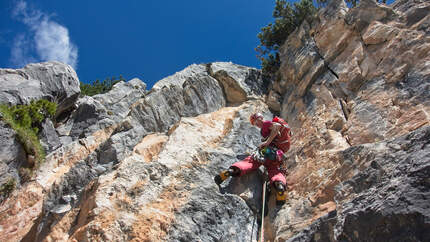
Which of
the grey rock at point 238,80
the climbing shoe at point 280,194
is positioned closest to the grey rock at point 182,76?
the grey rock at point 238,80

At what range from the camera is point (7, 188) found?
9828 mm

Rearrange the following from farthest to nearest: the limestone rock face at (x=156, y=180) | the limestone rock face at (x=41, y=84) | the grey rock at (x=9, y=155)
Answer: the limestone rock face at (x=41, y=84)
the grey rock at (x=9, y=155)
the limestone rock face at (x=156, y=180)

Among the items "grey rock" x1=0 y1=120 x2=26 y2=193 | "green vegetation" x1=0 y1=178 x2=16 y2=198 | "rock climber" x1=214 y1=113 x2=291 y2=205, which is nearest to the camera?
"rock climber" x1=214 y1=113 x2=291 y2=205

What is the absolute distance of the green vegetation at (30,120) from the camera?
11148 mm

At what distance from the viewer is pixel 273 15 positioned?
674 inches

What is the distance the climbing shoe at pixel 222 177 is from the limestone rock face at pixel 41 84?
11260 mm

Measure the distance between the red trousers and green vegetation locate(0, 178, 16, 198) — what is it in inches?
339

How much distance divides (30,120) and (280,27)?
1398 cm

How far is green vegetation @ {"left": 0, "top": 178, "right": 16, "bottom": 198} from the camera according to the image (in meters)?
9.72

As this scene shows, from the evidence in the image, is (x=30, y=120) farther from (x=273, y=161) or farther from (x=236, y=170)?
(x=273, y=161)

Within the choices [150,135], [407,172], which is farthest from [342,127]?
[150,135]

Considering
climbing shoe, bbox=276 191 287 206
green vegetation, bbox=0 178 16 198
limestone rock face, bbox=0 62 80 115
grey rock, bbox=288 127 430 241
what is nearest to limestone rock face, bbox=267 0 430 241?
grey rock, bbox=288 127 430 241

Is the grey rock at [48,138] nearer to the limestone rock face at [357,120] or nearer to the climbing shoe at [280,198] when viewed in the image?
the limestone rock face at [357,120]

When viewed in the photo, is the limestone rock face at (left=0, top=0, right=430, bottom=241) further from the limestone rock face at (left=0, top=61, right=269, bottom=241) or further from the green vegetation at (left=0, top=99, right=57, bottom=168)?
the green vegetation at (left=0, top=99, right=57, bottom=168)
